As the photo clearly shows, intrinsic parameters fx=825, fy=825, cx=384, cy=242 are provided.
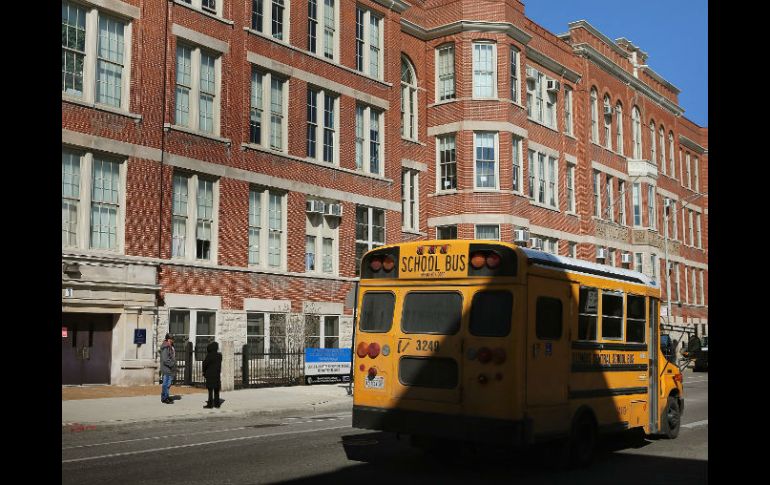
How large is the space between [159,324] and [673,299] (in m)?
38.5

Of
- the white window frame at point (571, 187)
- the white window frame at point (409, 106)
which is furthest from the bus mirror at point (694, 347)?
the white window frame at point (571, 187)

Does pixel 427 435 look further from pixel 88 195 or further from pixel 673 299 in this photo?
pixel 673 299

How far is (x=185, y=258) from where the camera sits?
25.6 meters

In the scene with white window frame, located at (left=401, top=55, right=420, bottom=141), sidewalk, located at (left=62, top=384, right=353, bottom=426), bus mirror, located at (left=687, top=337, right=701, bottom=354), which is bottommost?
sidewalk, located at (left=62, top=384, right=353, bottom=426)

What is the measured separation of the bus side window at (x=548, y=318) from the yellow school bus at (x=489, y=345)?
0.05 ft

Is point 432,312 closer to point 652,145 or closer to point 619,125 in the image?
point 619,125

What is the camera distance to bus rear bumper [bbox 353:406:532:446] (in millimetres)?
9508

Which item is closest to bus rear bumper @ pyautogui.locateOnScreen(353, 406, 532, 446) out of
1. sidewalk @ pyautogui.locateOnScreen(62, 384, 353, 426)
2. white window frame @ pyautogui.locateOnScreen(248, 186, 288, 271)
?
sidewalk @ pyautogui.locateOnScreen(62, 384, 353, 426)

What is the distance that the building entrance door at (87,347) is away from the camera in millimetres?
22891

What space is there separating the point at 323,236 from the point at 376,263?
1953cm

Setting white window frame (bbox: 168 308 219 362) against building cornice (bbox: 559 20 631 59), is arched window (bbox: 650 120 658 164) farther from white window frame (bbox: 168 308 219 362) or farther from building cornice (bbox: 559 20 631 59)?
white window frame (bbox: 168 308 219 362)

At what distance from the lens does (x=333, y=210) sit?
30.3 metres

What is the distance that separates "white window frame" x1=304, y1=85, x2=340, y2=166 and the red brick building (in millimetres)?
100
